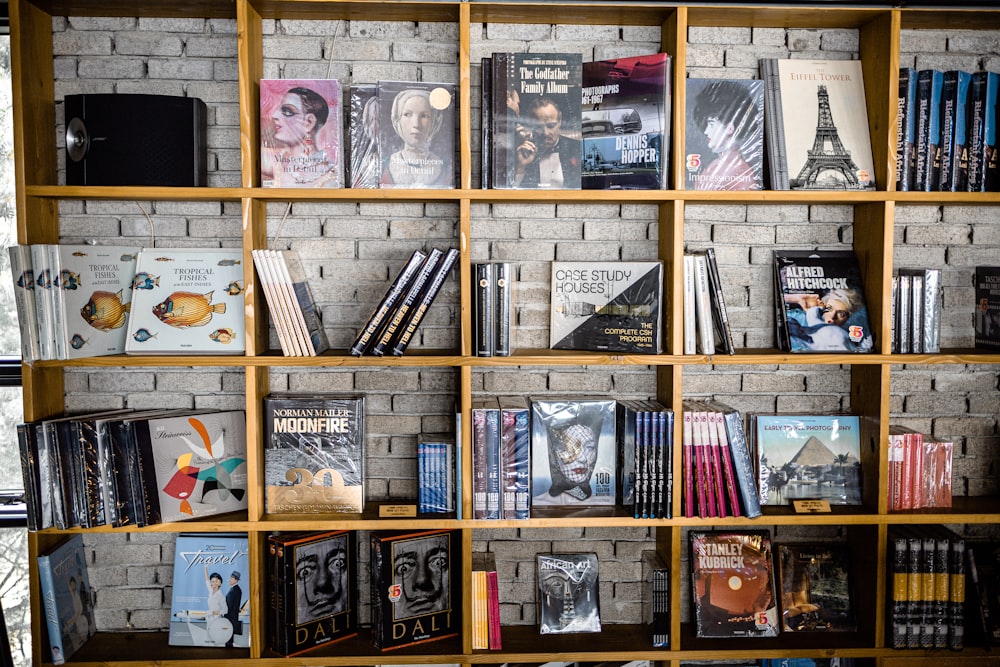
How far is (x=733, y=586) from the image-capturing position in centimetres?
227

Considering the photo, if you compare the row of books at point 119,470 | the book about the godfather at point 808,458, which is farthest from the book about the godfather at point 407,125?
the book about the godfather at point 808,458

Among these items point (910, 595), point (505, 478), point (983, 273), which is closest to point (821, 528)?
point (910, 595)

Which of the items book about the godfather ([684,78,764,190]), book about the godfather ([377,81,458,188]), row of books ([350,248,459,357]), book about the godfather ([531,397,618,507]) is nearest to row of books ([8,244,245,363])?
row of books ([350,248,459,357])

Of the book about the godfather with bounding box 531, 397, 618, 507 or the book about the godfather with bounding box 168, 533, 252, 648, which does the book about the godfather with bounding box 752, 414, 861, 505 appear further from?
the book about the godfather with bounding box 168, 533, 252, 648

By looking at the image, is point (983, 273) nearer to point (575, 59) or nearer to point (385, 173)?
point (575, 59)

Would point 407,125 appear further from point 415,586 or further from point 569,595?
point 569,595

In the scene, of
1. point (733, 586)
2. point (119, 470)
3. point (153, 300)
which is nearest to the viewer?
point (119, 470)

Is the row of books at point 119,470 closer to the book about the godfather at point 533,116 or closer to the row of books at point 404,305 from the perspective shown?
the row of books at point 404,305

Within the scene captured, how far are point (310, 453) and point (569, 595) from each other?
2.95 ft

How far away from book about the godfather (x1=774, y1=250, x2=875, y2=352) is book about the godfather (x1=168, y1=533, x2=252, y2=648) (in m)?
1.77

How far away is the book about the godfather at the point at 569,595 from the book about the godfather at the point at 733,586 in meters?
0.31

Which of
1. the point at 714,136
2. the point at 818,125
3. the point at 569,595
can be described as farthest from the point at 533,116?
the point at 569,595

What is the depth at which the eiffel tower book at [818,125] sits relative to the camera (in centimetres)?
219

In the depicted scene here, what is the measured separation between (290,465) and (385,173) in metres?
0.89
